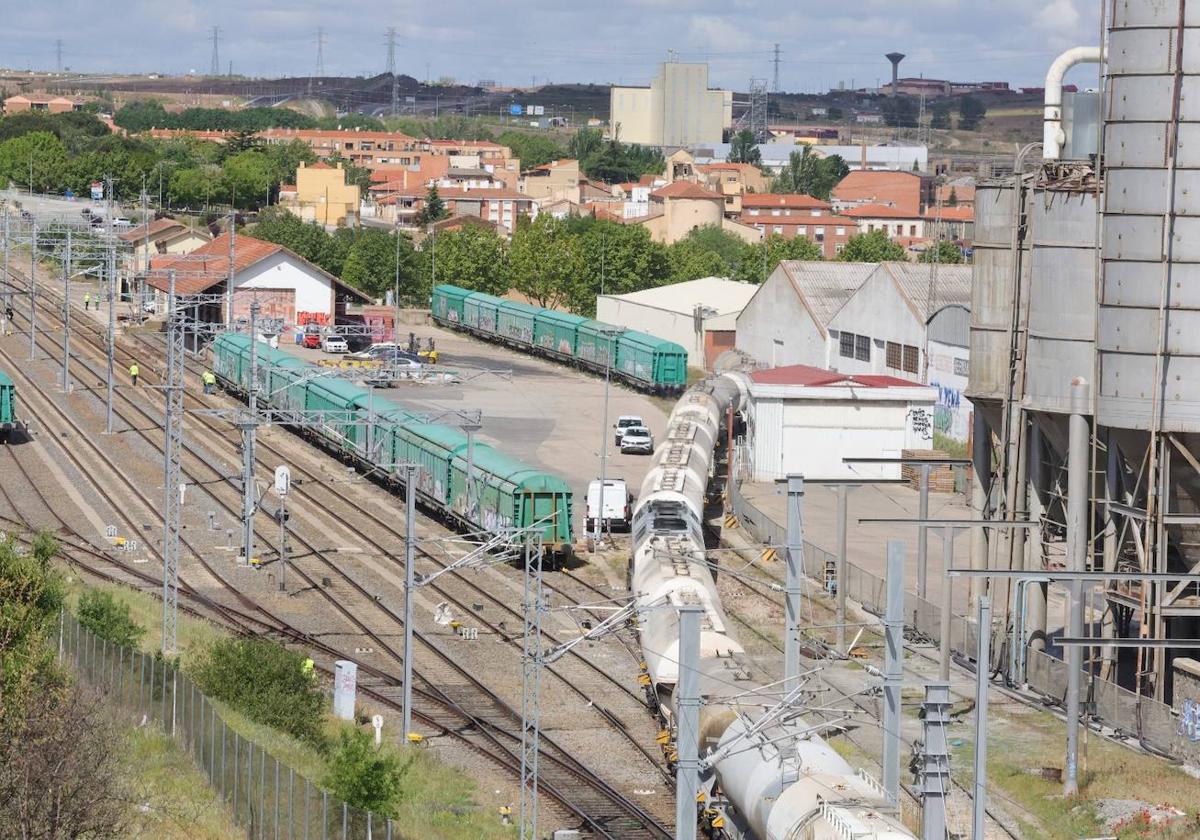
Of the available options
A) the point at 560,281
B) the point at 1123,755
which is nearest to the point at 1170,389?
the point at 1123,755

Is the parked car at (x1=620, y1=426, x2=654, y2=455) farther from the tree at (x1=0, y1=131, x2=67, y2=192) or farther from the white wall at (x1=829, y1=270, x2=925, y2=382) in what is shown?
the tree at (x1=0, y1=131, x2=67, y2=192)

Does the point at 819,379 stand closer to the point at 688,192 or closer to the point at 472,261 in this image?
the point at 472,261

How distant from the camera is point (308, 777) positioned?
95.1 feet

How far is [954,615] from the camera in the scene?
137 feet

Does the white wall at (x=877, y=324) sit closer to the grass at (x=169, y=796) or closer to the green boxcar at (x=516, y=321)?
the green boxcar at (x=516, y=321)

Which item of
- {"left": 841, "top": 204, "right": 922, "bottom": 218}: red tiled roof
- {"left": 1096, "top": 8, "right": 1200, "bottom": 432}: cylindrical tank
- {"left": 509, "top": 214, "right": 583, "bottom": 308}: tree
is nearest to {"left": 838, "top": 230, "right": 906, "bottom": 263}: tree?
{"left": 509, "top": 214, "right": 583, "bottom": 308}: tree

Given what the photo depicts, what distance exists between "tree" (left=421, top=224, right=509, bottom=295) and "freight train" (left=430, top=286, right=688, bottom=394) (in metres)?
7.11

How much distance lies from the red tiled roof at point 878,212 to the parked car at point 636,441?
102 metres

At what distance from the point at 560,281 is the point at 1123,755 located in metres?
77.2

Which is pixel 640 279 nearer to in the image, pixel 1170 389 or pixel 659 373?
pixel 659 373

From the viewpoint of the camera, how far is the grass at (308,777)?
27.4m

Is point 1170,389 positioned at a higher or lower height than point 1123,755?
higher

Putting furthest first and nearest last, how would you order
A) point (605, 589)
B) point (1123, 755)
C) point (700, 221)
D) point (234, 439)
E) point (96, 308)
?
point (700, 221) → point (96, 308) → point (234, 439) → point (605, 589) → point (1123, 755)

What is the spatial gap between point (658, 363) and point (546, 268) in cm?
3010
